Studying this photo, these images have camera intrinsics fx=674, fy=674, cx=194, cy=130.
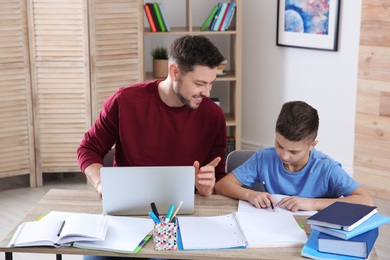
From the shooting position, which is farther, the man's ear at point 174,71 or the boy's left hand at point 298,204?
the man's ear at point 174,71

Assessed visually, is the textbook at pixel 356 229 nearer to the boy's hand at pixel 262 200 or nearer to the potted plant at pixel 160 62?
the boy's hand at pixel 262 200

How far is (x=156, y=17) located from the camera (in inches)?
190

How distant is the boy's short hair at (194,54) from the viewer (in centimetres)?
262

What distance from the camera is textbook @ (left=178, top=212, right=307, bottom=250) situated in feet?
6.89

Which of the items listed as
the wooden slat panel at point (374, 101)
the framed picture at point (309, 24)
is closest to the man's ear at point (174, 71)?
the wooden slat panel at point (374, 101)

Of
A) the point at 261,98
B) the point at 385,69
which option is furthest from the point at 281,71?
the point at 385,69

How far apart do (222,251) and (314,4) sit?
124 inches

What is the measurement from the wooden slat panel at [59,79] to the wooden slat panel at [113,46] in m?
0.06

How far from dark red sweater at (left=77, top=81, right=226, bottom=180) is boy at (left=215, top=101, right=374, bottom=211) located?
0.23 m

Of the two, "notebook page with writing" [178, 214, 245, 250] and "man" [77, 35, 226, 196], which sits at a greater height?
"man" [77, 35, 226, 196]

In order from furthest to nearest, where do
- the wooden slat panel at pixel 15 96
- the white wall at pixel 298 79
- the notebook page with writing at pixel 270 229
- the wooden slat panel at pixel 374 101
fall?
the white wall at pixel 298 79
the wooden slat panel at pixel 15 96
the wooden slat panel at pixel 374 101
the notebook page with writing at pixel 270 229

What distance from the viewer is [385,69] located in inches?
173

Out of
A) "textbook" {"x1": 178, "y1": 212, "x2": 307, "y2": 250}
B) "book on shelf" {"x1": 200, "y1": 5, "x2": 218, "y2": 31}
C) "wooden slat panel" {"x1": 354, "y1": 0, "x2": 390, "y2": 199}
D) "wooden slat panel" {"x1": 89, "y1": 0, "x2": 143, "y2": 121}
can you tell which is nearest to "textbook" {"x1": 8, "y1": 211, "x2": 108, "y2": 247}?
"textbook" {"x1": 178, "y1": 212, "x2": 307, "y2": 250}

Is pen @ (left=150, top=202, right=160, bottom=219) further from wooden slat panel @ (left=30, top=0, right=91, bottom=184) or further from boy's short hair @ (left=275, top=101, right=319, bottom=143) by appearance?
wooden slat panel @ (left=30, top=0, right=91, bottom=184)
